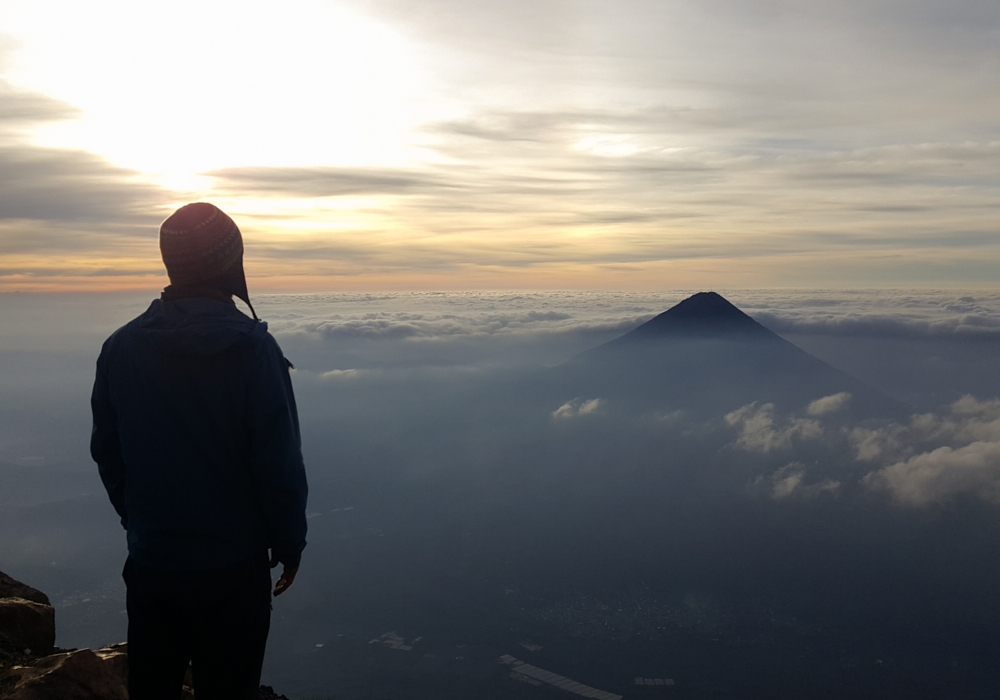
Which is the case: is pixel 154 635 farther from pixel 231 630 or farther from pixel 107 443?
pixel 107 443

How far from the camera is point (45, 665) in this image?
6.00m

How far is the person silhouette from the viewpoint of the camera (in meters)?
3.24

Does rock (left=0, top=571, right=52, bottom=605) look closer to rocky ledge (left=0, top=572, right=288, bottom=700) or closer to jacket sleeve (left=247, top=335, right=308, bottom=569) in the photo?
rocky ledge (left=0, top=572, right=288, bottom=700)

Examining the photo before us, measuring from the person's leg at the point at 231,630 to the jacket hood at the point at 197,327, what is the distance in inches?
45.9

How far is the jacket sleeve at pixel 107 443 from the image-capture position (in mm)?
3629

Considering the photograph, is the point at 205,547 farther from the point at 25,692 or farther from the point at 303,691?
the point at 303,691

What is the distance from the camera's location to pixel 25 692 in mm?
5551

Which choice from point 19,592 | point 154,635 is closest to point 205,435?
point 154,635

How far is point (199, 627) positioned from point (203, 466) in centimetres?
87

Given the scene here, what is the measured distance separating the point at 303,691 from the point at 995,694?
181 meters

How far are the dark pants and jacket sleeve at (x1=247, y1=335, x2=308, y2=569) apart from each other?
25cm

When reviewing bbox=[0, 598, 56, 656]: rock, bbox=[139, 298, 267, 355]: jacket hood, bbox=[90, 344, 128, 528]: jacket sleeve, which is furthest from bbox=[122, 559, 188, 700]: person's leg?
bbox=[0, 598, 56, 656]: rock

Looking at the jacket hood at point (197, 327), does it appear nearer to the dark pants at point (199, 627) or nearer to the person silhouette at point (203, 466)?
the person silhouette at point (203, 466)

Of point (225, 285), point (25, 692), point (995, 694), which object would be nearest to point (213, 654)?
point (225, 285)
